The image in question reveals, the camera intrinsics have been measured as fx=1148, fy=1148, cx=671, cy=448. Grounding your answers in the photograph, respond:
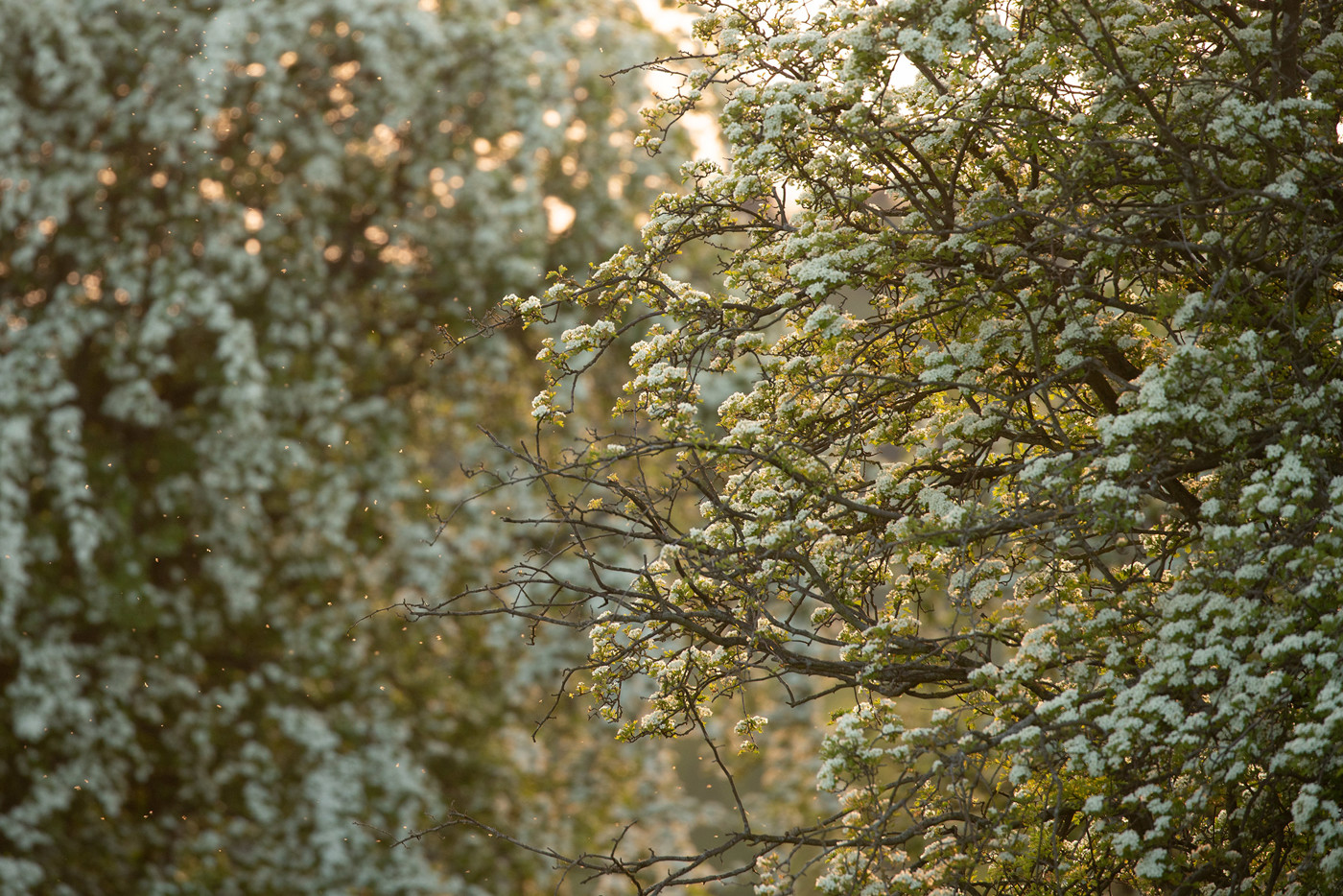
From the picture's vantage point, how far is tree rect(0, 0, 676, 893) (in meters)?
8.20

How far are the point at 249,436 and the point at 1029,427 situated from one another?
587 cm

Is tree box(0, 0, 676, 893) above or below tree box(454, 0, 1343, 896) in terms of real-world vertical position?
above

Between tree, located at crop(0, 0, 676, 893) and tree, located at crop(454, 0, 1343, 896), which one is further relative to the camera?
tree, located at crop(0, 0, 676, 893)

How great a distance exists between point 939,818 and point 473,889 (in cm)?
539

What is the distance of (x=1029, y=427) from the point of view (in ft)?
15.6

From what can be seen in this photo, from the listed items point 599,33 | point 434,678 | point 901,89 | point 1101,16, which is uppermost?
point 599,33

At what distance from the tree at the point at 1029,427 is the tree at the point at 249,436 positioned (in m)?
4.11

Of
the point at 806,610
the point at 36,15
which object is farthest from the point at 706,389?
the point at 36,15

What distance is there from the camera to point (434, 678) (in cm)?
869

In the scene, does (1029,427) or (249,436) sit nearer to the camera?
(1029,427)

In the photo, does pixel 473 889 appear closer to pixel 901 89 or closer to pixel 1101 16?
pixel 901 89

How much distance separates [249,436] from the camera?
8.43 meters

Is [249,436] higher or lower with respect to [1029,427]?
higher

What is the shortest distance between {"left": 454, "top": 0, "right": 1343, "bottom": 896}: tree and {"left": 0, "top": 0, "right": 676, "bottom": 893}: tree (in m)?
4.11
